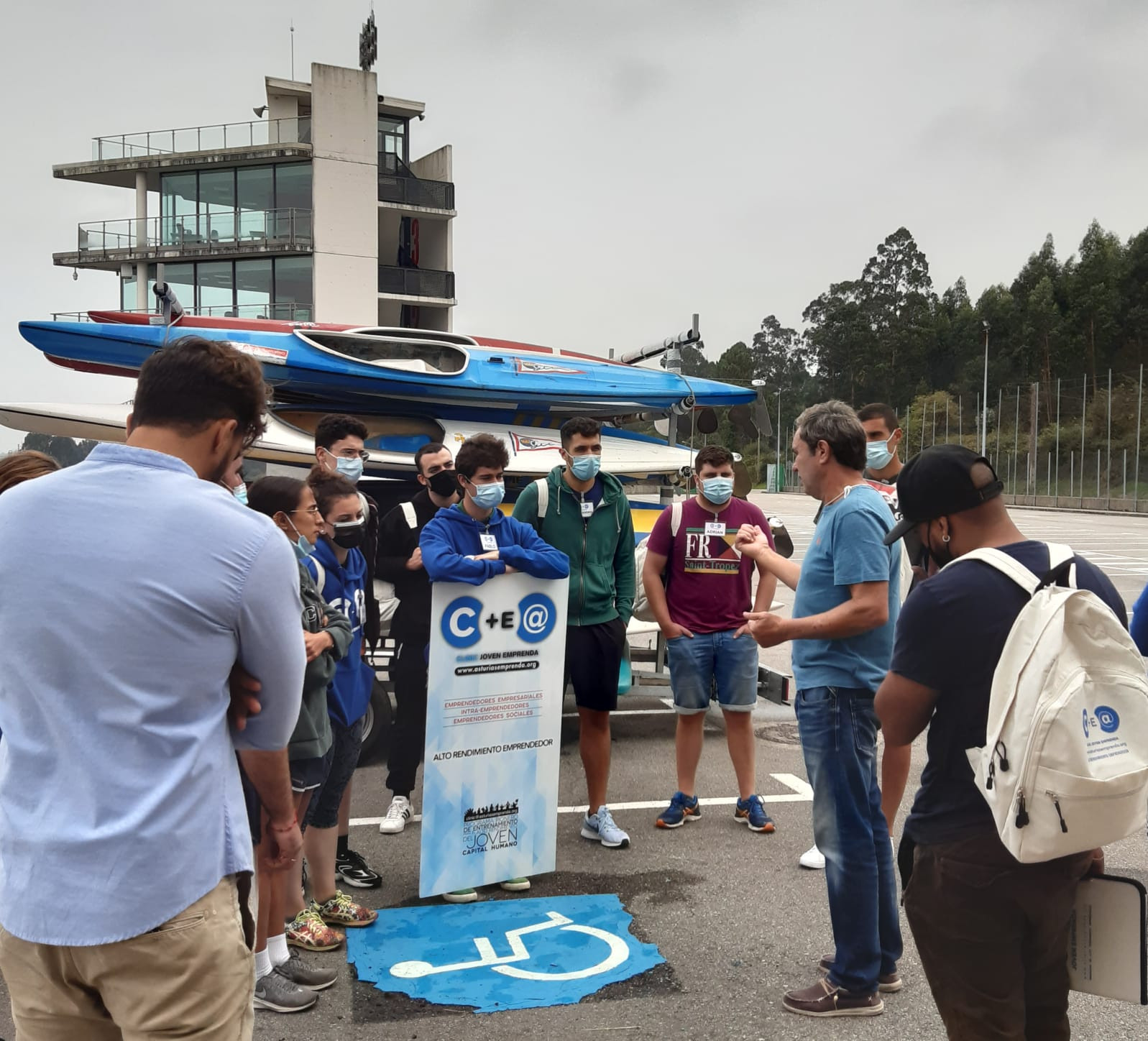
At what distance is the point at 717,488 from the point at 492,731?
1.86 m

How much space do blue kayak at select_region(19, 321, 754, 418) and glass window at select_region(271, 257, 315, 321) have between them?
2369cm

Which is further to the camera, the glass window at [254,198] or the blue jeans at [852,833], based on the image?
the glass window at [254,198]

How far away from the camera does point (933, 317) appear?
98562 mm

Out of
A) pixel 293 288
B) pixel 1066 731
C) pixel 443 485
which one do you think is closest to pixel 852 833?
pixel 1066 731

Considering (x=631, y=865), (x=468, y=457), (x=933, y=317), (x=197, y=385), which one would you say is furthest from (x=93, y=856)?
(x=933, y=317)

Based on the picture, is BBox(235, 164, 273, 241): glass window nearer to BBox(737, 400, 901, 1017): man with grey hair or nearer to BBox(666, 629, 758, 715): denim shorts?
BBox(666, 629, 758, 715): denim shorts

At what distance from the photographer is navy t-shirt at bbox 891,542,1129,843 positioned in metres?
Answer: 2.04

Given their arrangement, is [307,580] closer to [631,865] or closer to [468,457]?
[468,457]

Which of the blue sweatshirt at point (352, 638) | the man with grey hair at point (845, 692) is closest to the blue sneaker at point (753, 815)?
the man with grey hair at point (845, 692)

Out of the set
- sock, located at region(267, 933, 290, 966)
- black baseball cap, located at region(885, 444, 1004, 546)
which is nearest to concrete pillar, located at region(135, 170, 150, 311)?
sock, located at region(267, 933, 290, 966)

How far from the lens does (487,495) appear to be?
14.7 feet

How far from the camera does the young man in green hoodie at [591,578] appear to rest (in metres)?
4.93

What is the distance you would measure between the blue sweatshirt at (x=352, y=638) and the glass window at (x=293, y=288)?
32161 millimetres

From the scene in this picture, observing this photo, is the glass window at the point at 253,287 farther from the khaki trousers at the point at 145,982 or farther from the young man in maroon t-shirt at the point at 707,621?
the khaki trousers at the point at 145,982
